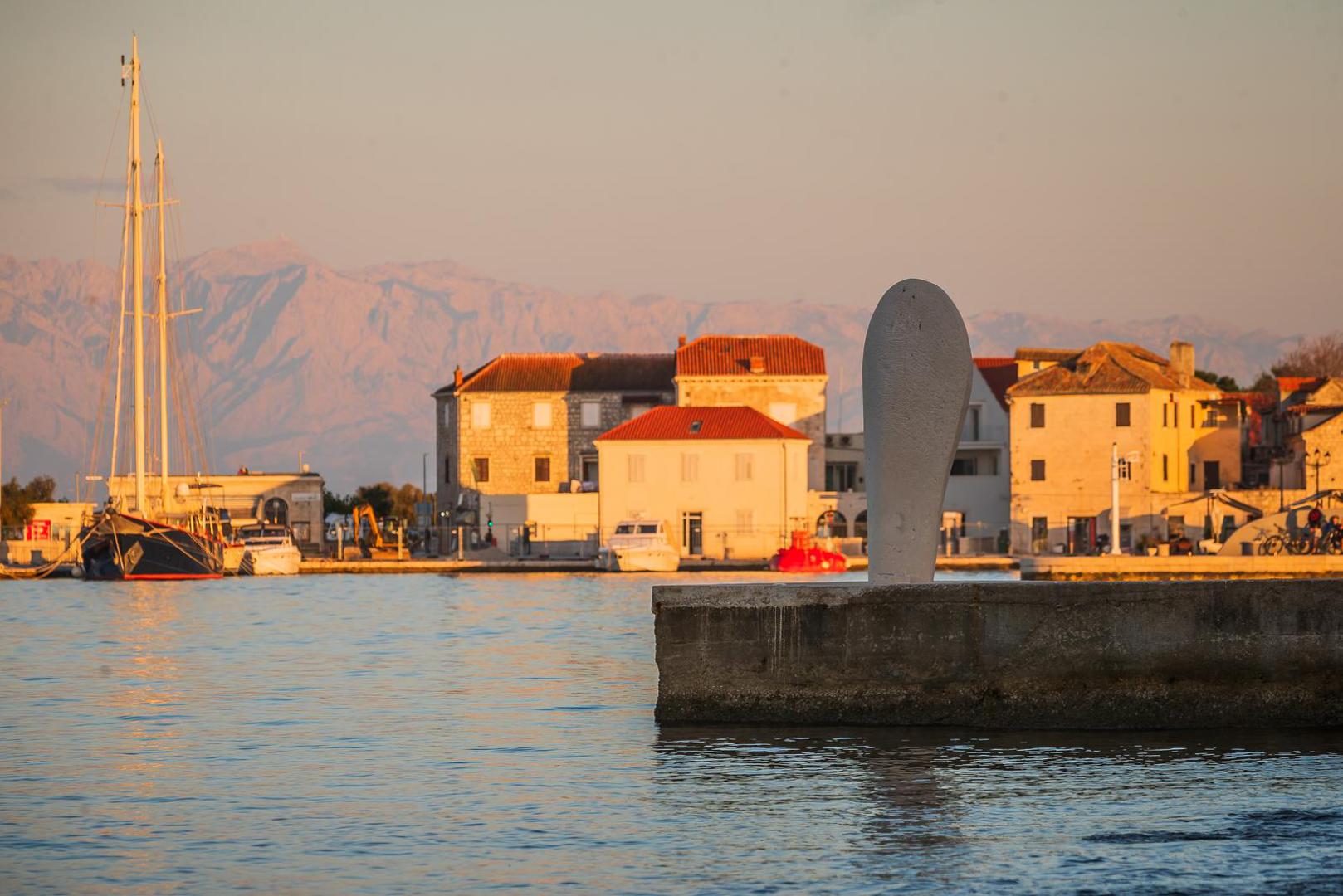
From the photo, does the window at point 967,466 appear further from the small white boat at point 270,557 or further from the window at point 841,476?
the small white boat at point 270,557

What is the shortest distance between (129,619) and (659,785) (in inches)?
1233

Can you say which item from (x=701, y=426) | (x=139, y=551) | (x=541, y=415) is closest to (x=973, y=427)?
(x=701, y=426)

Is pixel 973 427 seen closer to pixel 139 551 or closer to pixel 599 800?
pixel 139 551

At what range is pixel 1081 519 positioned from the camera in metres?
71.9

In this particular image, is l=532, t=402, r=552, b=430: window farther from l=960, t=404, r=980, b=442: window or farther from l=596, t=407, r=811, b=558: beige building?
l=960, t=404, r=980, b=442: window

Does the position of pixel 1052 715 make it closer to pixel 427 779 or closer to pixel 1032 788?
pixel 1032 788

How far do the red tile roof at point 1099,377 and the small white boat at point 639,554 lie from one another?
51.6 feet

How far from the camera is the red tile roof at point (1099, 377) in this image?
7188cm

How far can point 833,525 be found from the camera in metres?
74.9

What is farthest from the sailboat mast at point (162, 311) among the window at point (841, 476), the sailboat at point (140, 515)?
the window at point (841, 476)

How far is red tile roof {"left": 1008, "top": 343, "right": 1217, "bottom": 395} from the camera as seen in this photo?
71.9 m

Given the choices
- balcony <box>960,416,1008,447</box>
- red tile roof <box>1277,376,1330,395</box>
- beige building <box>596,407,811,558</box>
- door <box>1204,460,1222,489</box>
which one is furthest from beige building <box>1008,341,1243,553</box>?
beige building <box>596,407,811,558</box>

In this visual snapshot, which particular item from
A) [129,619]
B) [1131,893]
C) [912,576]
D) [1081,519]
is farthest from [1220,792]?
[1081,519]

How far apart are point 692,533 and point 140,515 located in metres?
20.6
